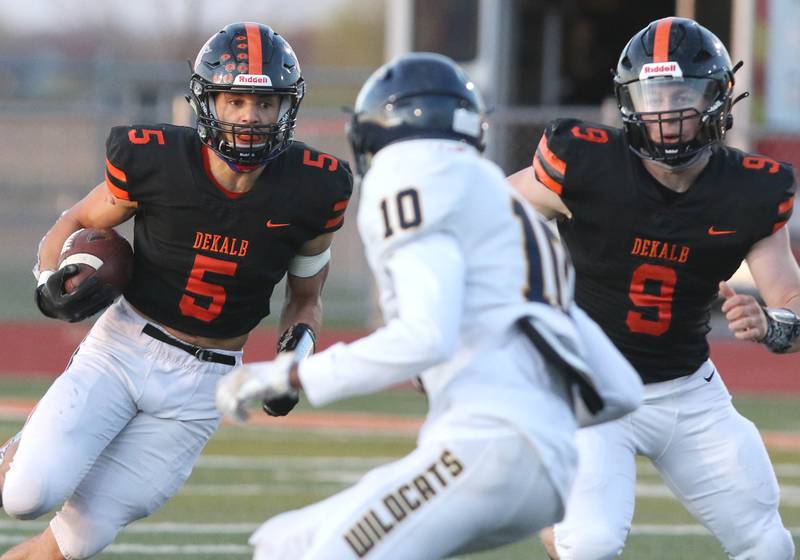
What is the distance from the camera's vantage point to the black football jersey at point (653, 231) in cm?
466

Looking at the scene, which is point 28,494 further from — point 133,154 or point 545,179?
point 545,179

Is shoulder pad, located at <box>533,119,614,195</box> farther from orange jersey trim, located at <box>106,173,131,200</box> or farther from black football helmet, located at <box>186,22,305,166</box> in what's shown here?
orange jersey trim, located at <box>106,173,131,200</box>

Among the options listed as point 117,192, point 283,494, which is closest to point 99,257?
point 117,192

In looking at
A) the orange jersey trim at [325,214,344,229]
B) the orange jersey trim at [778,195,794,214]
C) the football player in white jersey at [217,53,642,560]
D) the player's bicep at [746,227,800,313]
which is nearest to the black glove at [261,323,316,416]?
the orange jersey trim at [325,214,344,229]

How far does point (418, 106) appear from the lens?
11.7 feet

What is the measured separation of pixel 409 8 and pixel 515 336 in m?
9.41

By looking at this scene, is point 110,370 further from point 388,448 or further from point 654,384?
point 388,448

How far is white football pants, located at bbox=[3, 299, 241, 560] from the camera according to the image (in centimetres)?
441

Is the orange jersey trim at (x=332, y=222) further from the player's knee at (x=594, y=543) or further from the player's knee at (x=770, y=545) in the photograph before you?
the player's knee at (x=770, y=545)

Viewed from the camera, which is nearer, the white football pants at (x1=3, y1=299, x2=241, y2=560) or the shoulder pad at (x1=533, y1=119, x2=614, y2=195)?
the white football pants at (x1=3, y1=299, x2=241, y2=560)

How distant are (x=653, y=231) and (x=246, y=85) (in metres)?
1.31

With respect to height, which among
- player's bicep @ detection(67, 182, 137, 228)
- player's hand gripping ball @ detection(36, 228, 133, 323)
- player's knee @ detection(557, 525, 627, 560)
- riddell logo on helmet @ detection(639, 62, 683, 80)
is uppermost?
riddell logo on helmet @ detection(639, 62, 683, 80)

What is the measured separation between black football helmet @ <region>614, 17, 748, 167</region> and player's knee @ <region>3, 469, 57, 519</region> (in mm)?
1995

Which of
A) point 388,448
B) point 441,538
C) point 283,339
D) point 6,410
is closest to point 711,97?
point 283,339
